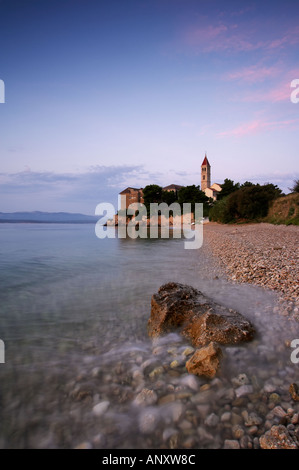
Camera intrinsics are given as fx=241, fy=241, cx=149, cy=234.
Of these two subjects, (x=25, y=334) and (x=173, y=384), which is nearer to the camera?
(x=173, y=384)

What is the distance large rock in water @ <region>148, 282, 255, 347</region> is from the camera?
356 centimetres

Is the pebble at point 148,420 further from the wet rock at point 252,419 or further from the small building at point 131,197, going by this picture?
the small building at point 131,197

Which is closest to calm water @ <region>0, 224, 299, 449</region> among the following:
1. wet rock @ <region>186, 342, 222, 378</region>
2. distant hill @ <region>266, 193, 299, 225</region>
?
wet rock @ <region>186, 342, 222, 378</region>

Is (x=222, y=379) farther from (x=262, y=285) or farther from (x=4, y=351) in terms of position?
(x=262, y=285)

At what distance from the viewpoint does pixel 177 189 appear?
96562 mm

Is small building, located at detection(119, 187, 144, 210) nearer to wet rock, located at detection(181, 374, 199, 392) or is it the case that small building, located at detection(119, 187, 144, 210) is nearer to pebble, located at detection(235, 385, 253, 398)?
wet rock, located at detection(181, 374, 199, 392)

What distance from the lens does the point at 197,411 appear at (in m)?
2.39

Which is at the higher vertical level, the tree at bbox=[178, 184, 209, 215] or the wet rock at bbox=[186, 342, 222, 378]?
the tree at bbox=[178, 184, 209, 215]

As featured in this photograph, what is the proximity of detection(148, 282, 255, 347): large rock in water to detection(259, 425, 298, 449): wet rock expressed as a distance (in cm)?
147

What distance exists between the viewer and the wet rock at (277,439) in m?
1.90

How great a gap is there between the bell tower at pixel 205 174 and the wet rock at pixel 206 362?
305 ft

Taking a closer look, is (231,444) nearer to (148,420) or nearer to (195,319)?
(148,420)

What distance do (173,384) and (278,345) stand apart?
5.69 ft
